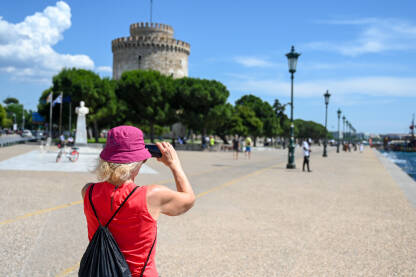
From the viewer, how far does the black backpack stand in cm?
199

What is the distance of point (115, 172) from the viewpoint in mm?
2102

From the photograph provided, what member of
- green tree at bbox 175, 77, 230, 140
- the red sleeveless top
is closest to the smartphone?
the red sleeveless top

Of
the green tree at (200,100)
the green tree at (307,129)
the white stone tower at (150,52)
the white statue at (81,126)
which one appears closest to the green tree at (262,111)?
the white stone tower at (150,52)

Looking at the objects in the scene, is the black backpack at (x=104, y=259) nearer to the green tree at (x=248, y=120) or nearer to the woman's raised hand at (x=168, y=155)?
the woman's raised hand at (x=168, y=155)

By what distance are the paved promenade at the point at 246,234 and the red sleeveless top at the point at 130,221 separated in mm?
2446

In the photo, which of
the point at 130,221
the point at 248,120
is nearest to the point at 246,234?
the point at 130,221

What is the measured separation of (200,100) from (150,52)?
3424 centimetres

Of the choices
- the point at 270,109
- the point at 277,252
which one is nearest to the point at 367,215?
the point at 277,252

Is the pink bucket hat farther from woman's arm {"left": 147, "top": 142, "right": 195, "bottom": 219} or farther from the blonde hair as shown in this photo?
woman's arm {"left": 147, "top": 142, "right": 195, "bottom": 219}

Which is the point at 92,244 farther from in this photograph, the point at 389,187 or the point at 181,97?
the point at 181,97

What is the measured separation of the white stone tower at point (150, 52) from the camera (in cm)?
7394

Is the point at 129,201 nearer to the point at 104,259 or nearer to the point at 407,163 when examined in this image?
the point at 104,259

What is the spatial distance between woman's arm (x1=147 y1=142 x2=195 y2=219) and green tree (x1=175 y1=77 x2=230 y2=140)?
4076 centimetres

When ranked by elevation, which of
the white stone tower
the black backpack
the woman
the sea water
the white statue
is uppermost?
the white stone tower
